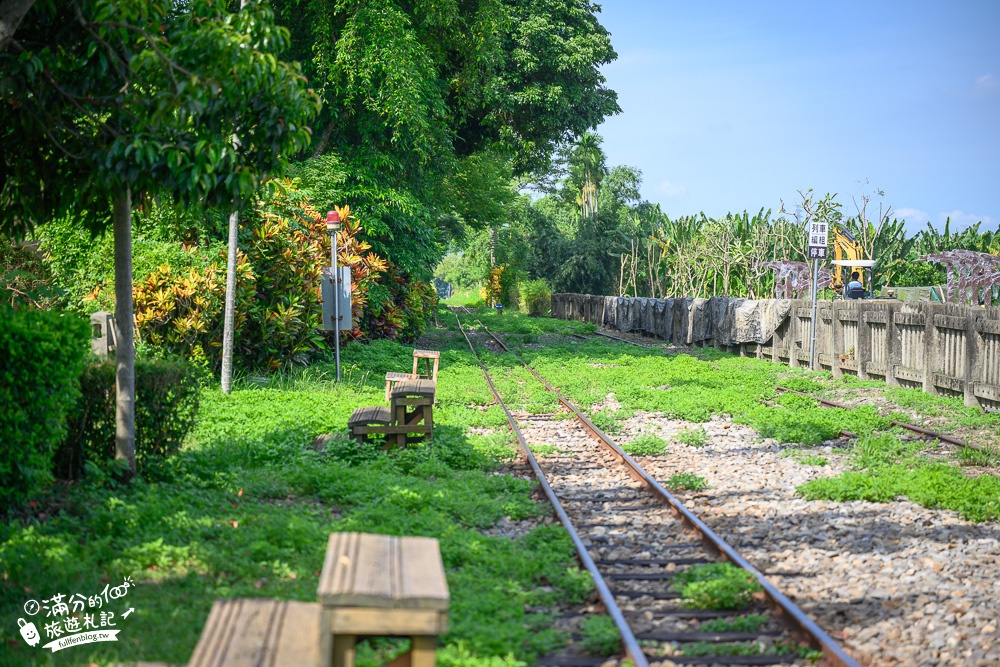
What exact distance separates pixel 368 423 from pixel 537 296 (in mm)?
46688

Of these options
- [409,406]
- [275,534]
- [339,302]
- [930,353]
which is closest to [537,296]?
[339,302]

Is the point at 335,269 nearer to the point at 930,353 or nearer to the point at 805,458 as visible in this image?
the point at 805,458

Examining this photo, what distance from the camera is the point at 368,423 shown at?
10555 millimetres

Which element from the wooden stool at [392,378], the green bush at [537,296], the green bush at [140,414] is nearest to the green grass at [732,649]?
the green bush at [140,414]

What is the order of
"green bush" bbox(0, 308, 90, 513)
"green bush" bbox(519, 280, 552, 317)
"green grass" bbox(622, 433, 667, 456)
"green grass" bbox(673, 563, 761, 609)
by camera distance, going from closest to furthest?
"green grass" bbox(673, 563, 761, 609) < "green bush" bbox(0, 308, 90, 513) < "green grass" bbox(622, 433, 667, 456) < "green bush" bbox(519, 280, 552, 317)

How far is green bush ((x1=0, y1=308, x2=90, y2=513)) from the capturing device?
248 inches

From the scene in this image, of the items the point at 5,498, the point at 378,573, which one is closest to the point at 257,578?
the point at 5,498

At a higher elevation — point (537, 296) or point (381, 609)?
point (537, 296)

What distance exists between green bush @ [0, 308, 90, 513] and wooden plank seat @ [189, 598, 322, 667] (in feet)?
10.3

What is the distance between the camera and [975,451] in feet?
33.2

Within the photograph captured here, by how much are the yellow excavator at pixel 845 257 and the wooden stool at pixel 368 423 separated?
27727mm

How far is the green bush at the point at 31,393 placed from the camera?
6.31 m

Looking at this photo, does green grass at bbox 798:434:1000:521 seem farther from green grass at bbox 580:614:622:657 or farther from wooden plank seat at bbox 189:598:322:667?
wooden plank seat at bbox 189:598:322:667

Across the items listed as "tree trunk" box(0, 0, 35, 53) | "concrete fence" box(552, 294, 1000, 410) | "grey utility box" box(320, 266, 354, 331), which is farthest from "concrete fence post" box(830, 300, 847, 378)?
"tree trunk" box(0, 0, 35, 53)
